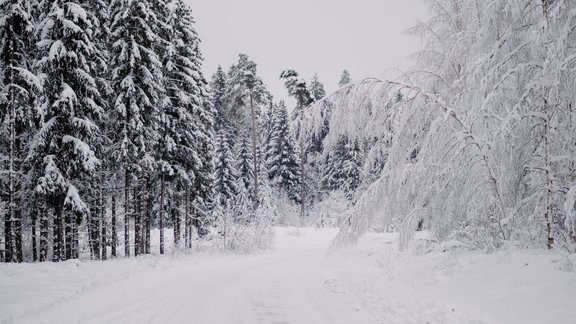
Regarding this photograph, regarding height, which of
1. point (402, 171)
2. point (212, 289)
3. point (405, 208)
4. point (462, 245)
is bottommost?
point (212, 289)

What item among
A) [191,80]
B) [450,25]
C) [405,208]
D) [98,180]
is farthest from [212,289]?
[191,80]

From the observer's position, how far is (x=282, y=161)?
48906 mm

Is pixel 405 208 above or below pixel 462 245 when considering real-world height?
above

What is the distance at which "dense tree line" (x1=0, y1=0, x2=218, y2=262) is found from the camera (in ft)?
50.0

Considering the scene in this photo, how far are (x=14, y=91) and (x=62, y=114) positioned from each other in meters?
1.92

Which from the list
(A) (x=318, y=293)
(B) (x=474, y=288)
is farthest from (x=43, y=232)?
(B) (x=474, y=288)

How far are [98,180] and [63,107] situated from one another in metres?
5.60

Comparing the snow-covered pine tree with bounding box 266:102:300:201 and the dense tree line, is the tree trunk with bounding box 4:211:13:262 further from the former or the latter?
the snow-covered pine tree with bounding box 266:102:300:201

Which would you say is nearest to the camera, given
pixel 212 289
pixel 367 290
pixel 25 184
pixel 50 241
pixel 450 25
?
pixel 367 290

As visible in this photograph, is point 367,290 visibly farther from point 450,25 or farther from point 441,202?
point 450,25

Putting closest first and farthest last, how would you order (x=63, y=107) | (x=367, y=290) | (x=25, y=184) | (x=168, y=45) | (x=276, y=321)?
1. (x=276, y=321)
2. (x=367, y=290)
3. (x=63, y=107)
4. (x=25, y=184)
5. (x=168, y=45)

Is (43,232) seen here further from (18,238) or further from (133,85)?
(133,85)

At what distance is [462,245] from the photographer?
31.9 ft

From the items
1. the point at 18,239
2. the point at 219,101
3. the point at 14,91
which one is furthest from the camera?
the point at 219,101
